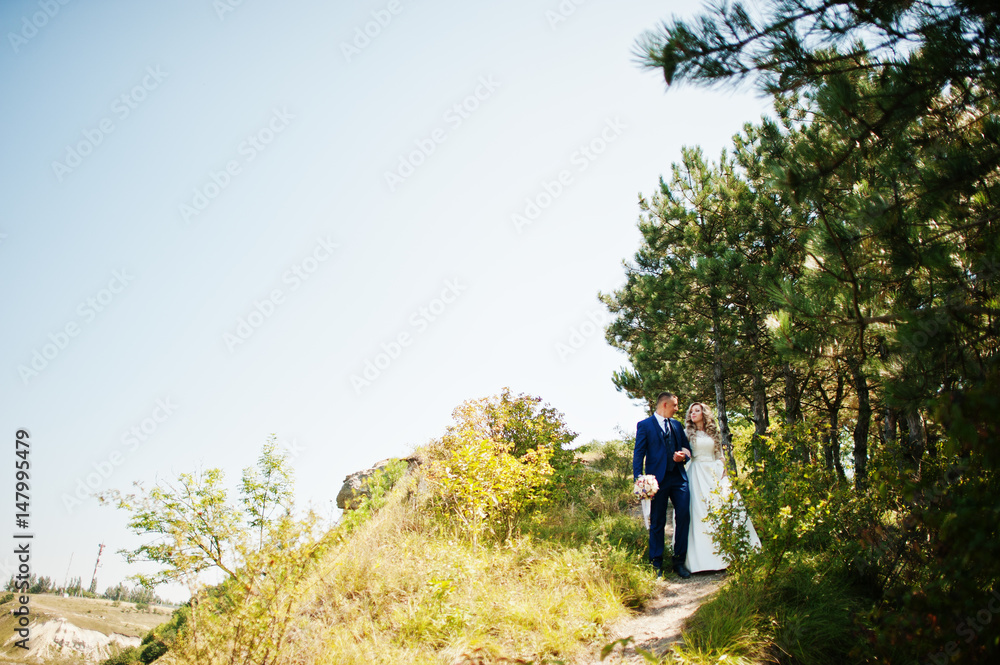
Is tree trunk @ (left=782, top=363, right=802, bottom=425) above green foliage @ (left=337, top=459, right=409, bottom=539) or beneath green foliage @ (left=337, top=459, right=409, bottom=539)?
above

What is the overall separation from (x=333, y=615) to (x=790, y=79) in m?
5.60

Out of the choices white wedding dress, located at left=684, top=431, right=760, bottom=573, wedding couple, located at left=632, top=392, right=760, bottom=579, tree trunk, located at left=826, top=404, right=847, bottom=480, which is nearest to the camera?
white wedding dress, located at left=684, top=431, right=760, bottom=573

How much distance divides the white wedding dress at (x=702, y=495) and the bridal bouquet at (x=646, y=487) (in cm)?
57

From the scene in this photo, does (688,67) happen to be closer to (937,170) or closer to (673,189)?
(937,170)

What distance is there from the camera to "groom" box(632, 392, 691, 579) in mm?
5844

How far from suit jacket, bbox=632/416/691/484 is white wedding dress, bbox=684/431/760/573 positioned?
139mm

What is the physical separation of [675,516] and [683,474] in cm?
50

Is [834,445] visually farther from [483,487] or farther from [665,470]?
[483,487]

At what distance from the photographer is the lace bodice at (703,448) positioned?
605cm

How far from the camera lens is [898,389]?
3.82m

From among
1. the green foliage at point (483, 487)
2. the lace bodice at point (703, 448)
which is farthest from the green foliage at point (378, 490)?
the lace bodice at point (703, 448)

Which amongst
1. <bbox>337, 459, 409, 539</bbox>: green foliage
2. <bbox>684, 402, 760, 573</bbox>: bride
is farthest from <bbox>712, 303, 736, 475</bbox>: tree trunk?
<bbox>337, 459, 409, 539</bbox>: green foliage

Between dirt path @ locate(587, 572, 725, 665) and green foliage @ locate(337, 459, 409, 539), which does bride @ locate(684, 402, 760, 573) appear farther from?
green foliage @ locate(337, 459, 409, 539)

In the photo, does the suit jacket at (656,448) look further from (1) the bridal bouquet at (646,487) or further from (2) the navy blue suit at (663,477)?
(1) the bridal bouquet at (646,487)
